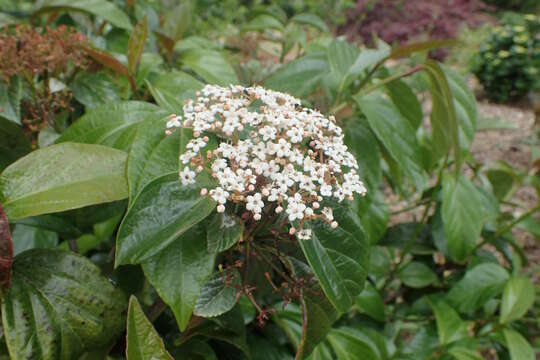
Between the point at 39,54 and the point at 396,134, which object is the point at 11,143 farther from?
the point at 396,134

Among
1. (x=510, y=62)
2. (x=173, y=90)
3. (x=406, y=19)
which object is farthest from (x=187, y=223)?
(x=406, y=19)

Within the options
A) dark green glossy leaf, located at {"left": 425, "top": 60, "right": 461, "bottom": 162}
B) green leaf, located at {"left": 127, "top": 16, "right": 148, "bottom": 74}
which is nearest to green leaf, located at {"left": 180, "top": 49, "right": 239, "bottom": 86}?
green leaf, located at {"left": 127, "top": 16, "right": 148, "bottom": 74}

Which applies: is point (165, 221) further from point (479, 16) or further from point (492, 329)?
point (479, 16)

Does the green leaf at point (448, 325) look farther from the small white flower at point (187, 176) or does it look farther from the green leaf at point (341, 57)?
the small white flower at point (187, 176)

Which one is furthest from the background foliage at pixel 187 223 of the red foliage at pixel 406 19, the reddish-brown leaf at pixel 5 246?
the red foliage at pixel 406 19

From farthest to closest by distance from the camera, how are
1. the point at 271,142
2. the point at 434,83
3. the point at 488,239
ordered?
1. the point at 488,239
2. the point at 434,83
3. the point at 271,142

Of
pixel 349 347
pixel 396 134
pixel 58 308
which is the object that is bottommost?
pixel 349 347

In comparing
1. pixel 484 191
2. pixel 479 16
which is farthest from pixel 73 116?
pixel 479 16
